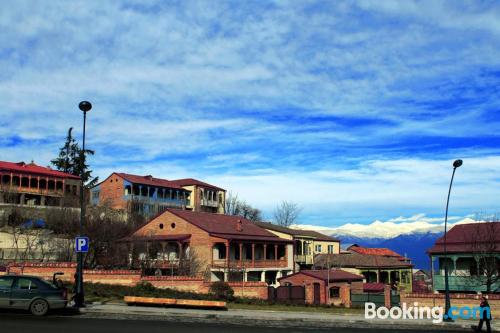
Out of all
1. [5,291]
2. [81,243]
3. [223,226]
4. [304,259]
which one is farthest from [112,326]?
[304,259]

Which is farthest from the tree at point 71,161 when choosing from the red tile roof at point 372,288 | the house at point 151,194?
the red tile roof at point 372,288

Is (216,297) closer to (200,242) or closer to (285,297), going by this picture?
(285,297)

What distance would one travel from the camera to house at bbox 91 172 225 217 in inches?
3040

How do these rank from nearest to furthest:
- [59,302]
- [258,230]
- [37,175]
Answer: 1. [59,302]
2. [258,230]
3. [37,175]

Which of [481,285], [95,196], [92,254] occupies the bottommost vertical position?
[481,285]

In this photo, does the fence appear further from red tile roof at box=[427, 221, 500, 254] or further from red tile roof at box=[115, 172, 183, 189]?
red tile roof at box=[115, 172, 183, 189]

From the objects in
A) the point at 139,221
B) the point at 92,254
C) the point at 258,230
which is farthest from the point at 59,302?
the point at 139,221

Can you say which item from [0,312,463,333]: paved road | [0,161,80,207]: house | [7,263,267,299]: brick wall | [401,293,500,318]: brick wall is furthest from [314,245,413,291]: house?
[0,312,463,333]: paved road

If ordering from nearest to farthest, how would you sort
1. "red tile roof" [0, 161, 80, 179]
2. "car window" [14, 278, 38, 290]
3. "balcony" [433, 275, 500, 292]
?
"car window" [14, 278, 38, 290]
"balcony" [433, 275, 500, 292]
"red tile roof" [0, 161, 80, 179]

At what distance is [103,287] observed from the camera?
27.7 metres

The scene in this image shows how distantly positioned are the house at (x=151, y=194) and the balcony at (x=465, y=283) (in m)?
37.6

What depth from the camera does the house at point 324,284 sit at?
3866 cm

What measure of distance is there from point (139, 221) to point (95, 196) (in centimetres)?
2398

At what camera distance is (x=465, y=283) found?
145 ft
